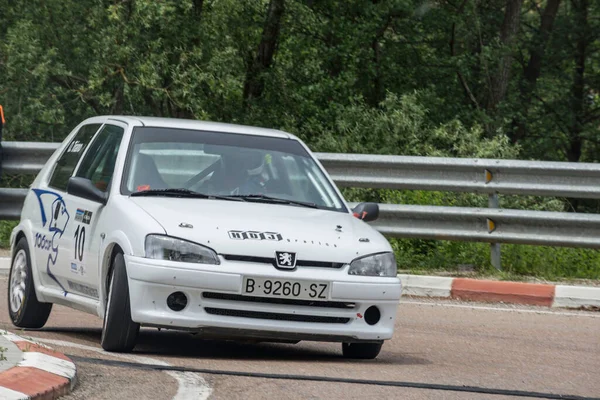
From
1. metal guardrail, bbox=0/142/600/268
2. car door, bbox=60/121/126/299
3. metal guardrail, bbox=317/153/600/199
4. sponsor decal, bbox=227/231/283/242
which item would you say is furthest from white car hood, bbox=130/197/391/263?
metal guardrail, bbox=317/153/600/199

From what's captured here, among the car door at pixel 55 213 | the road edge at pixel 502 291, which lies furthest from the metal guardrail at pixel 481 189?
the car door at pixel 55 213

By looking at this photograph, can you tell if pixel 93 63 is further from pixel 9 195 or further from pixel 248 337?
pixel 248 337

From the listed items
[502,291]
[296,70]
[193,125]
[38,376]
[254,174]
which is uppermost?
[193,125]

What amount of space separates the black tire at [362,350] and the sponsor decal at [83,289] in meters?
1.52

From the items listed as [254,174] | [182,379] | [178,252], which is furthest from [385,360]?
[182,379]

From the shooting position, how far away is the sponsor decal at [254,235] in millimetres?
7109

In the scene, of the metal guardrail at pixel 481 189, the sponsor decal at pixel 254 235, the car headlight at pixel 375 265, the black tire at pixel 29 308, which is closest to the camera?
the sponsor decal at pixel 254 235

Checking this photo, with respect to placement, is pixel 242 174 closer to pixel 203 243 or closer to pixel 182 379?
pixel 203 243

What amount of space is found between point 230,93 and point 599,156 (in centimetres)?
1348

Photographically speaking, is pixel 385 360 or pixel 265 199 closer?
pixel 385 360

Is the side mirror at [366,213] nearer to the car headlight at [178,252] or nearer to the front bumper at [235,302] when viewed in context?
the front bumper at [235,302]

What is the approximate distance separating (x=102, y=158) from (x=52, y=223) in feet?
1.82

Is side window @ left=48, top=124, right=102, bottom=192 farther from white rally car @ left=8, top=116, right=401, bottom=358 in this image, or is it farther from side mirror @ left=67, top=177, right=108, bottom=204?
side mirror @ left=67, top=177, right=108, bottom=204

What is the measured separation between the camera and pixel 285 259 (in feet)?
23.3
